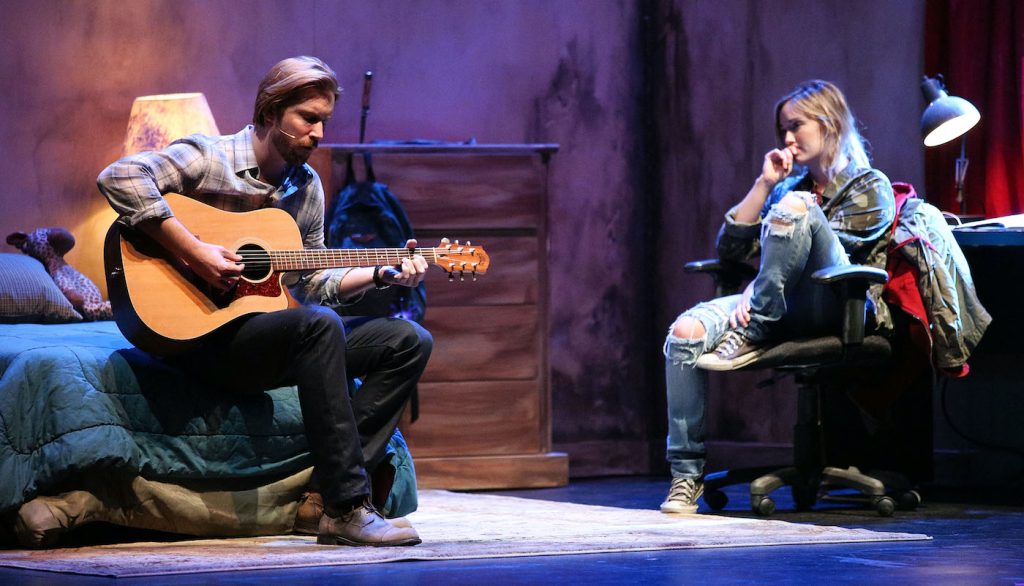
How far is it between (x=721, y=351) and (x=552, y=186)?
75.7 inches

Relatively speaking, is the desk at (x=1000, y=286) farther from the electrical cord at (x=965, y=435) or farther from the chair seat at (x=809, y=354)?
the chair seat at (x=809, y=354)

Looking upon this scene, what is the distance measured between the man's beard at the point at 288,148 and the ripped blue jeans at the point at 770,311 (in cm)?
130

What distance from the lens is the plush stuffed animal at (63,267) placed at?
479 centimetres

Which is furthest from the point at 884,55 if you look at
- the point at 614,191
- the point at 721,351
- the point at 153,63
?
the point at 153,63

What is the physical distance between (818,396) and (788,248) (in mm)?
591

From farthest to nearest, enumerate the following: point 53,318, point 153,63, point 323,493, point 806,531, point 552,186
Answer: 1. point 552,186
2. point 153,63
3. point 53,318
4. point 806,531
5. point 323,493

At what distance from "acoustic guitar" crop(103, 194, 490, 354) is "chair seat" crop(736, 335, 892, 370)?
1.16 metres

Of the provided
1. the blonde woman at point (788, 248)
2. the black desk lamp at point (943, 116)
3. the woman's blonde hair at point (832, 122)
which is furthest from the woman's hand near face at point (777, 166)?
the black desk lamp at point (943, 116)

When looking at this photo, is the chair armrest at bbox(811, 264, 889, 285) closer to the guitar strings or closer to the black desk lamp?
the black desk lamp

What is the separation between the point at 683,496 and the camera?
4227mm

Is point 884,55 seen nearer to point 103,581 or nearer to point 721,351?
point 721,351

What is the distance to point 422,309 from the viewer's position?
512 cm

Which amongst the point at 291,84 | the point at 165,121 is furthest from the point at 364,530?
the point at 165,121

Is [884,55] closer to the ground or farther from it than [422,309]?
farther from it
